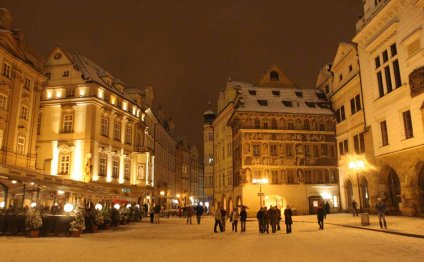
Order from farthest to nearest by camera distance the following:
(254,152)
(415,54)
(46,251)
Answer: (254,152)
(415,54)
(46,251)

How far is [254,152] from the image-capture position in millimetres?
46000

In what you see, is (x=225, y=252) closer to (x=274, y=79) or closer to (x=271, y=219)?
(x=271, y=219)

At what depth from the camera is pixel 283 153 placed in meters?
46.4

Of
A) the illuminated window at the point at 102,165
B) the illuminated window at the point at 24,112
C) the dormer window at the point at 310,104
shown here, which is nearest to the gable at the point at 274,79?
the dormer window at the point at 310,104

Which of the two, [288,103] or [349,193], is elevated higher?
[288,103]

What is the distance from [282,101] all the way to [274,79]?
21.8 ft

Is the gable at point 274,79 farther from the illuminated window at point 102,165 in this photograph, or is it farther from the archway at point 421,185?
the archway at point 421,185

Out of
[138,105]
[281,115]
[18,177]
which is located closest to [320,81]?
[281,115]

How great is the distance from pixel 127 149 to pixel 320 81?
30.0m

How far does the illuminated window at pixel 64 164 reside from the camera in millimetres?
43406

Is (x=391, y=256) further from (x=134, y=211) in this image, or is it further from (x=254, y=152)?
(x=254, y=152)

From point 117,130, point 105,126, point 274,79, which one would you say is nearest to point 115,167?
point 117,130

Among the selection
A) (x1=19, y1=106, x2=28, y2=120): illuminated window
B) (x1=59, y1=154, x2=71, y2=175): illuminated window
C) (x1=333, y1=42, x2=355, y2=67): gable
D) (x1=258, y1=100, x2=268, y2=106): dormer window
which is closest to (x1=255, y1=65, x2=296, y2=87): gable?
(x1=258, y1=100, x2=268, y2=106): dormer window

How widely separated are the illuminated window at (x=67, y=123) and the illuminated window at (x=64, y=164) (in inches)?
127
